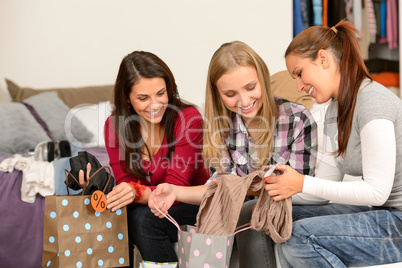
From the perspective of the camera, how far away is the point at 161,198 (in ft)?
4.61

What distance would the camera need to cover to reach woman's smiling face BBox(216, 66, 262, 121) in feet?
4.77

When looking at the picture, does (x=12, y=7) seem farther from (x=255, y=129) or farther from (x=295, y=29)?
(x=255, y=129)

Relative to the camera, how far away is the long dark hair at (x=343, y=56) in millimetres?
1242

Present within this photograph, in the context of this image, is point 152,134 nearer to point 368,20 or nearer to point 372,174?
point 372,174

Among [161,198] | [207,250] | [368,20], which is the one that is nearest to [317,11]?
[368,20]

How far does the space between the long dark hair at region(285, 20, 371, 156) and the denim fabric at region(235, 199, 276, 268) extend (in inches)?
12.7

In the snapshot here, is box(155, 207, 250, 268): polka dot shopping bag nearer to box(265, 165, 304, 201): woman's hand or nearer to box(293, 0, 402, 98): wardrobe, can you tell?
box(265, 165, 304, 201): woman's hand

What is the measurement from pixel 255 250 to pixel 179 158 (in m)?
0.42

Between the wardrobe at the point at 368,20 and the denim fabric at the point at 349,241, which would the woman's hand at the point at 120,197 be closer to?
the denim fabric at the point at 349,241

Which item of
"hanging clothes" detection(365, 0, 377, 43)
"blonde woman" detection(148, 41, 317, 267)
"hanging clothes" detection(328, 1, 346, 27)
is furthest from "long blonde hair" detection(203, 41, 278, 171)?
"hanging clothes" detection(365, 0, 377, 43)

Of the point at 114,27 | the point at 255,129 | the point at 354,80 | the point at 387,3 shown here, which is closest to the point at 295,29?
the point at 387,3

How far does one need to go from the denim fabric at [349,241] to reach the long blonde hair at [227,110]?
0.38 m

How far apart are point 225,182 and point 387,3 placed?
256cm

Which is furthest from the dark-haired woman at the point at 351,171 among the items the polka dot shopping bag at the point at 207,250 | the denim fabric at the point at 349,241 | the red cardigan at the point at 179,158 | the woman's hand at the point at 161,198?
the red cardigan at the point at 179,158
